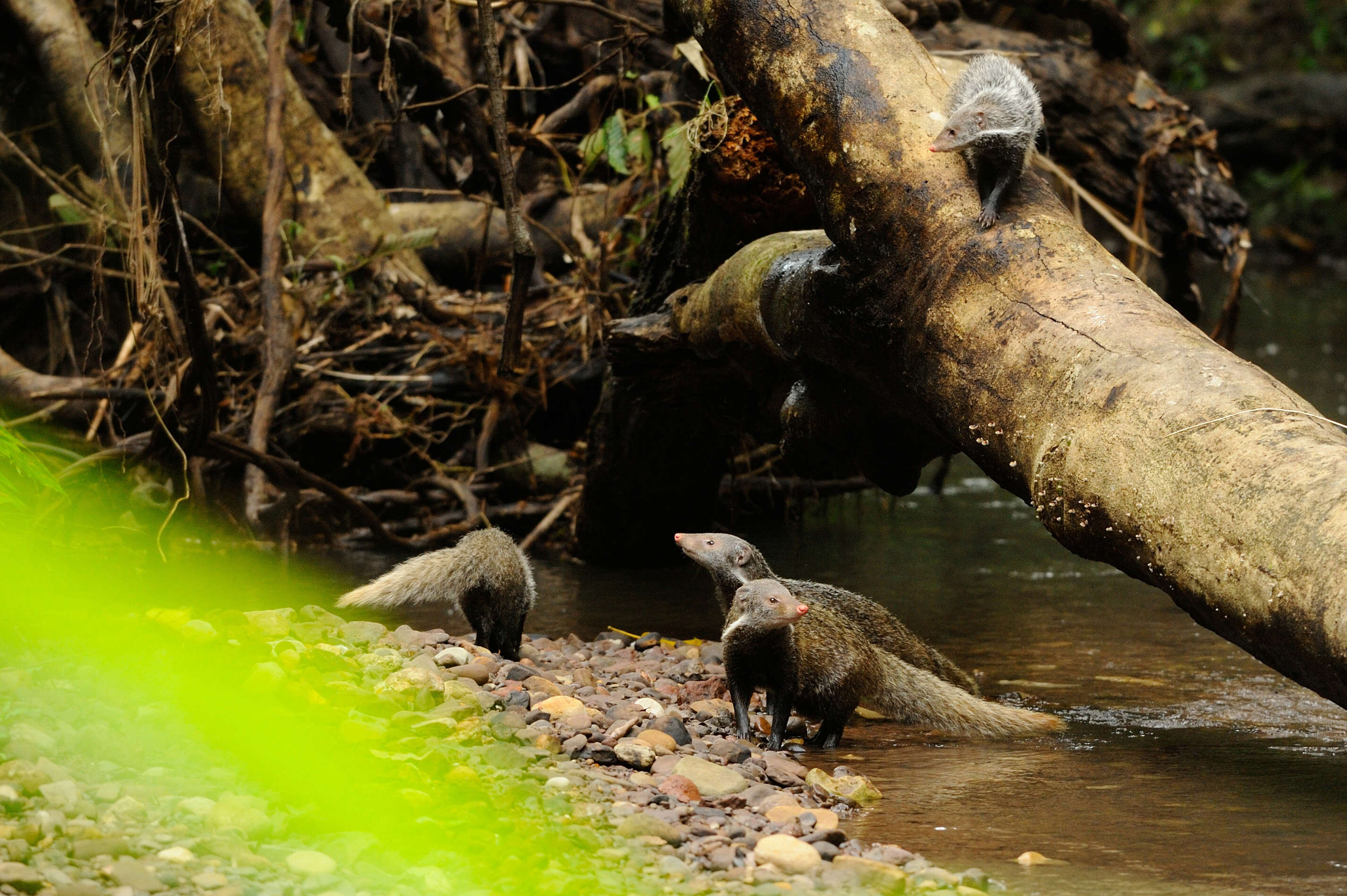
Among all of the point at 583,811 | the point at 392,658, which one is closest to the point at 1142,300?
the point at 583,811

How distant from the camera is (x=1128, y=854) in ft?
9.12

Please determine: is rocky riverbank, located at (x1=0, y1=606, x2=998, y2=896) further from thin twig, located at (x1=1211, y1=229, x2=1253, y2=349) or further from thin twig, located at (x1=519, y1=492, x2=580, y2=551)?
thin twig, located at (x1=1211, y1=229, x2=1253, y2=349)

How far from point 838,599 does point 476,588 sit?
1.29 metres

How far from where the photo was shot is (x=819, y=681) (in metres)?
3.91

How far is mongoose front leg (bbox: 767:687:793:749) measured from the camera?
12.5 feet

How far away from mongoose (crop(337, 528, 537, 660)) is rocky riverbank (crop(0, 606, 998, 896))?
419 mm

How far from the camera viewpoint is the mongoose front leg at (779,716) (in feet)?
12.5

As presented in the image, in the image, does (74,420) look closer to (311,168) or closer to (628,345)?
(311,168)

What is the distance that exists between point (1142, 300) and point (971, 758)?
1.41m

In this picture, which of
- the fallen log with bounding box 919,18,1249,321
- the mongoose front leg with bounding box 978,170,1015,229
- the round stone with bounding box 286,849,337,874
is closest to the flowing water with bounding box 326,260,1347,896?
the round stone with bounding box 286,849,337,874

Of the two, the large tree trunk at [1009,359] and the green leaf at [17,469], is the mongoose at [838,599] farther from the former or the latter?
the green leaf at [17,469]

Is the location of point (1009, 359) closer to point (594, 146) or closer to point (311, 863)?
point (311, 863)

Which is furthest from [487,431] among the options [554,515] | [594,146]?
[594,146]

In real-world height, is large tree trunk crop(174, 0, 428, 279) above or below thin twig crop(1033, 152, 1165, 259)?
below
